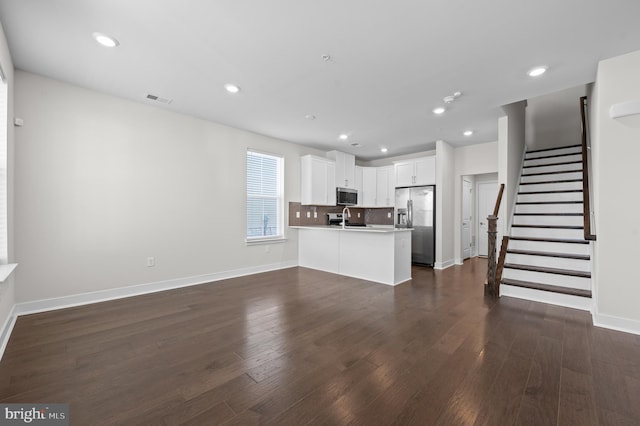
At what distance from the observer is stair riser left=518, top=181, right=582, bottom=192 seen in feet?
15.4

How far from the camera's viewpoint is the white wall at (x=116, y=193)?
310 centimetres

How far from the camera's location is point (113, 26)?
7.51 ft

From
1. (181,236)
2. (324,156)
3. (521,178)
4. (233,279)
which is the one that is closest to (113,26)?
(181,236)

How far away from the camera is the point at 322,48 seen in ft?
8.41

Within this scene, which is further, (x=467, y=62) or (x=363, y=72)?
(x=363, y=72)

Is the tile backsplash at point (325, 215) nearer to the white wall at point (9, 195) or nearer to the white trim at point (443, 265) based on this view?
the white trim at point (443, 265)

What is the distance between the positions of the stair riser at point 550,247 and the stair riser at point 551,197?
1.01 meters

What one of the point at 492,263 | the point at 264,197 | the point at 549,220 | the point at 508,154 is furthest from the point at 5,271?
the point at 549,220

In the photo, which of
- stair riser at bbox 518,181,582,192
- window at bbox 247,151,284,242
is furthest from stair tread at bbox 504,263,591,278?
window at bbox 247,151,284,242

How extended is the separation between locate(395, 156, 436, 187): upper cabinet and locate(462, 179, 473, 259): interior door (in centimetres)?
106

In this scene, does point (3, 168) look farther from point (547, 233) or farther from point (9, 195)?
point (547, 233)

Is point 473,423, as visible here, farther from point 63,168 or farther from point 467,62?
point 63,168

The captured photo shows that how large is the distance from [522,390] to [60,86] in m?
5.46

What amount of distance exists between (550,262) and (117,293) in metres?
6.11
